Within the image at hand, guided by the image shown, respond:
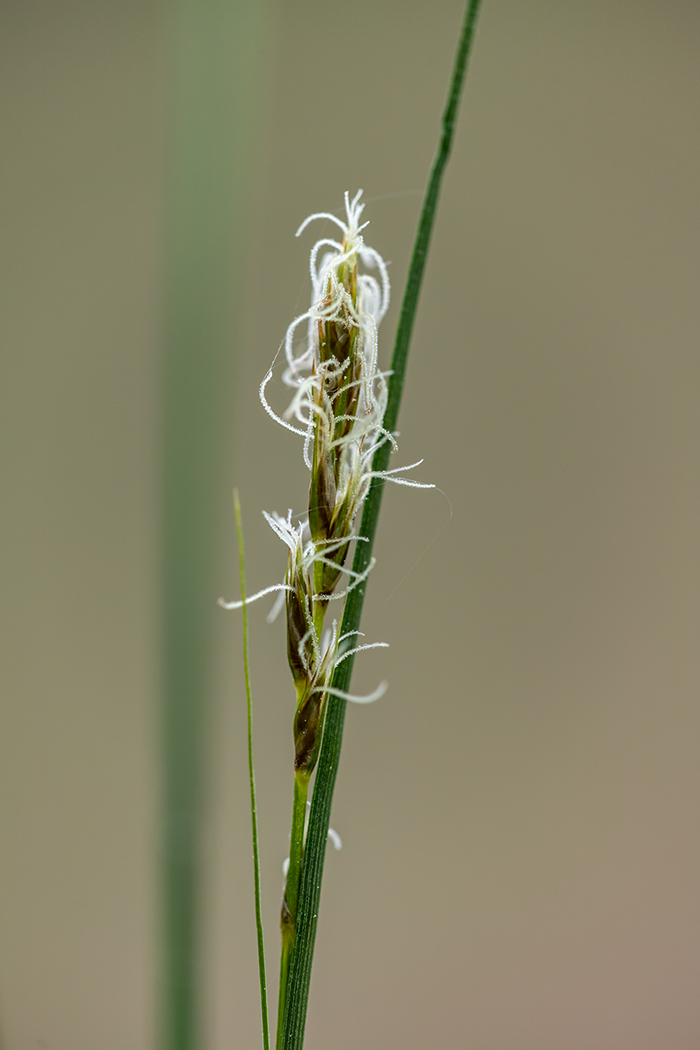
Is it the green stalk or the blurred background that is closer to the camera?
the green stalk

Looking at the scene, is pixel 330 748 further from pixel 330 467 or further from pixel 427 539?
pixel 427 539

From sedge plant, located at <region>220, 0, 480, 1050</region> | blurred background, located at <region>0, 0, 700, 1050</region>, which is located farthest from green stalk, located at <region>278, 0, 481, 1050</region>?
blurred background, located at <region>0, 0, 700, 1050</region>

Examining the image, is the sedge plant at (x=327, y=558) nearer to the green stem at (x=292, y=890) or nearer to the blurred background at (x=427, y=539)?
the green stem at (x=292, y=890)

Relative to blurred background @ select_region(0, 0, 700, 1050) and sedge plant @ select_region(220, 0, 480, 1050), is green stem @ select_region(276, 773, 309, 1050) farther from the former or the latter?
blurred background @ select_region(0, 0, 700, 1050)

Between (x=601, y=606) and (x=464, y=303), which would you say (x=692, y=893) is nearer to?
(x=601, y=606)

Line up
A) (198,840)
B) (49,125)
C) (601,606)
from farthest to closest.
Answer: (601,606) → (49,125) → (198,840)

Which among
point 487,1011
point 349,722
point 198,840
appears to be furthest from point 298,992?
point 487,1011

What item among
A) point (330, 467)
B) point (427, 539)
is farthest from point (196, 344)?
point (427, 539)

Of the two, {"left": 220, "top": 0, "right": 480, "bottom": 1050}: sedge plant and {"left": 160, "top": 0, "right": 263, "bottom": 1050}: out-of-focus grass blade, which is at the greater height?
{"left": 160, "top": 0, "right": 263, "bottom": 1050}: out-of-focus grass blade
